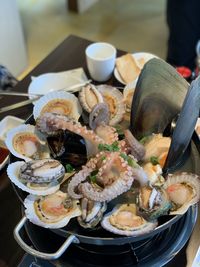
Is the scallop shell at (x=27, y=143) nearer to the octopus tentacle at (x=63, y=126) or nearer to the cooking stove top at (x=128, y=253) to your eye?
the octopus tentacle at (x=63, y=126)

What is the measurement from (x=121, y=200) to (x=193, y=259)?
0.62 ft

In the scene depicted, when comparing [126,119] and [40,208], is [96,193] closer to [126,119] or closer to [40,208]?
[40,208]

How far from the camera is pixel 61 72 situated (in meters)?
1.09

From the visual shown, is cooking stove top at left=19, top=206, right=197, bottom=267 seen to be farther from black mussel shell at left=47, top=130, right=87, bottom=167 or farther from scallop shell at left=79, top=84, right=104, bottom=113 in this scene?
scallop shell at left=79, top=84, right=104, bottom=113

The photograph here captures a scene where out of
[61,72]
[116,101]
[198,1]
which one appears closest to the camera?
[116,101]

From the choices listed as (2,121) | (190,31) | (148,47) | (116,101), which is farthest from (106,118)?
(148,47)

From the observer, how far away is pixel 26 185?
2.08 ft

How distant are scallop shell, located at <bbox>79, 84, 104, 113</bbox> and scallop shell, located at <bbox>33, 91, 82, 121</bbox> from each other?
3 centimetres

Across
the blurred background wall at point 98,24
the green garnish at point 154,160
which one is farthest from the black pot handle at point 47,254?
the blurred background wall at point 98,24

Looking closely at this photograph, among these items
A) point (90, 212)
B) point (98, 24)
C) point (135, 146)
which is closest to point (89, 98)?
point (135, 146)

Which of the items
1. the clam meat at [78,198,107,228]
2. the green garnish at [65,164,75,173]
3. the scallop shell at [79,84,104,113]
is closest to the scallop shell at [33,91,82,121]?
the scallop shell at [79,84,104,113]

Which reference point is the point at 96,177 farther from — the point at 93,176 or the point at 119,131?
the point at 119,131

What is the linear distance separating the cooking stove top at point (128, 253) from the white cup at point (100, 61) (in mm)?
512

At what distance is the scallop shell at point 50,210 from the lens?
23.3 inches
